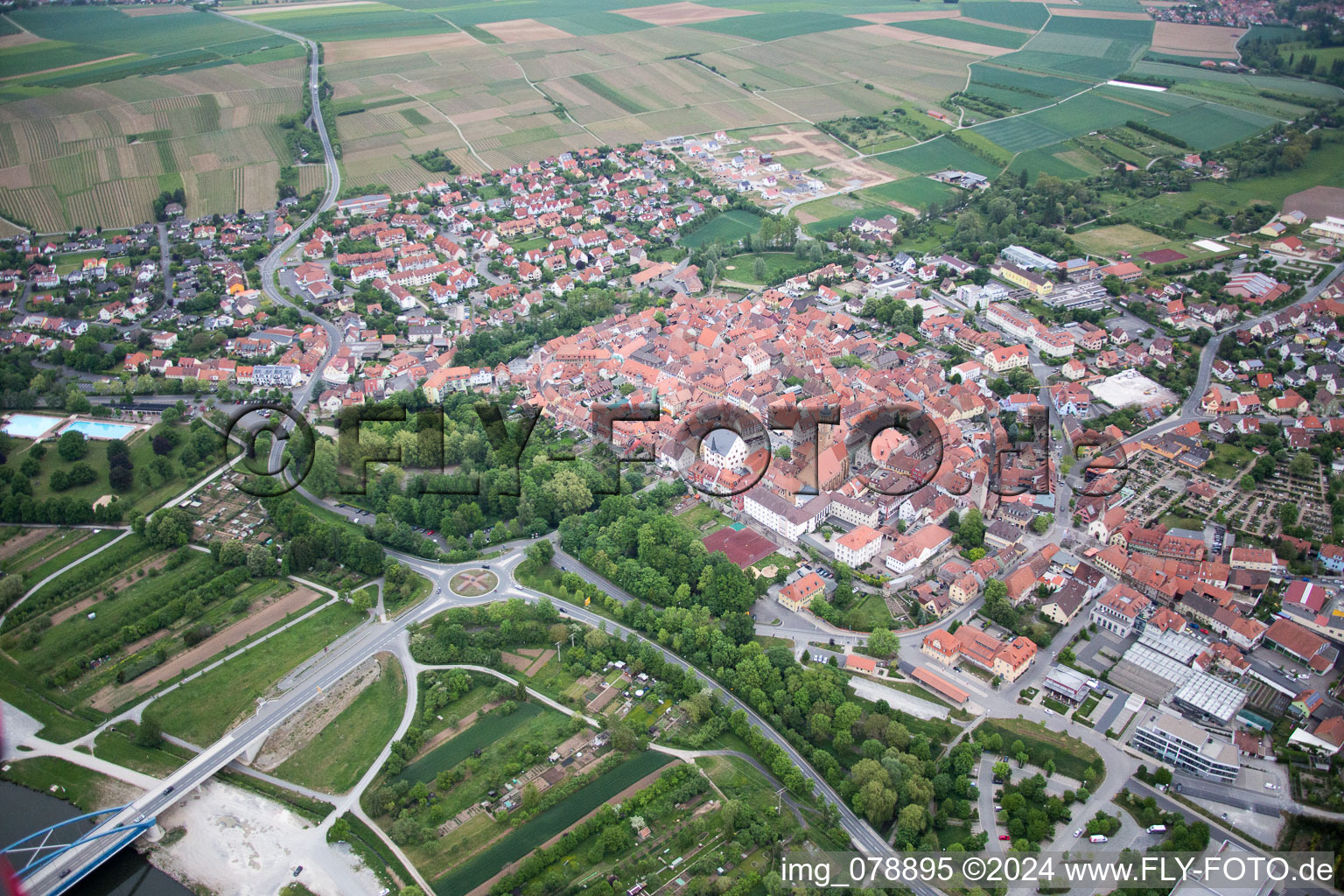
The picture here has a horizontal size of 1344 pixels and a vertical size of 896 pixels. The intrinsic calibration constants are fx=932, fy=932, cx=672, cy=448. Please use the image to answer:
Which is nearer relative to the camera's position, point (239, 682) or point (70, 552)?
point (239, 682)

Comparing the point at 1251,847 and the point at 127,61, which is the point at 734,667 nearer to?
the point at 1251,847

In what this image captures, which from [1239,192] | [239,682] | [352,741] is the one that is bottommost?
[352,741]

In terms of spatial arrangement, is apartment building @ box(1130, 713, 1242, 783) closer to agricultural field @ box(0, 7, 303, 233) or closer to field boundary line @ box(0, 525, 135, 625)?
field boundary line @ box(0, 525, 135, 625)

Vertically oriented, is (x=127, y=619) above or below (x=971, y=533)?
below

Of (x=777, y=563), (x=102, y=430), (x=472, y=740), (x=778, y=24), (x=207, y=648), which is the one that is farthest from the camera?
(x=778, y=24)

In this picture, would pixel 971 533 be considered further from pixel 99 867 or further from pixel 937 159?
pixel 937 159

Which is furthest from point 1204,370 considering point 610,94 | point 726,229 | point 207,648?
point 610,94

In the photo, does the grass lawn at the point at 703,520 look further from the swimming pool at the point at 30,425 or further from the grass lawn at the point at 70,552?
the swimming pool at the point at 30,425

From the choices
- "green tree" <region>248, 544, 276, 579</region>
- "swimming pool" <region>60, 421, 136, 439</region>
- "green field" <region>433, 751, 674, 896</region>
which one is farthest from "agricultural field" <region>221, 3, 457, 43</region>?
"green field" <region>433, 751, 674, 896</region>
